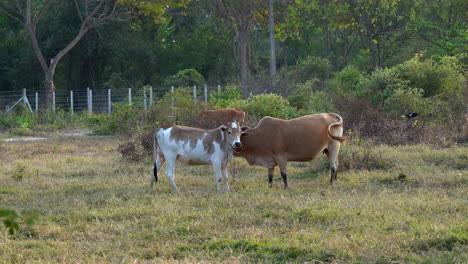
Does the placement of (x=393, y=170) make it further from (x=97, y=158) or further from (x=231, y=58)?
(x=231, y=58)

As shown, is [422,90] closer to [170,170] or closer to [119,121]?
[170,170]

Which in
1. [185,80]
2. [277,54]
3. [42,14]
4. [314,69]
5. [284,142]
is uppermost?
[42,14]

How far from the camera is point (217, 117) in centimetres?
1535

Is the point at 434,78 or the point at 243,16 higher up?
the point at 243,16

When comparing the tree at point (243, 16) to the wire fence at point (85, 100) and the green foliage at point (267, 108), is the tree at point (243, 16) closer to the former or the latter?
the wire fence at point (85, 100)

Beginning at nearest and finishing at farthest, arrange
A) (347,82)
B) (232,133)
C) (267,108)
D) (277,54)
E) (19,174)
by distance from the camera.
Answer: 1. (232,133)
2. (19,174)
3. (267,108)
4. (347,82)
5. (277,54)

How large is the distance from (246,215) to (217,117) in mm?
8166

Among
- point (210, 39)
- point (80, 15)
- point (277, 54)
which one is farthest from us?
point (277, 54)

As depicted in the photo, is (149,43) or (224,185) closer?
→ (224,185)

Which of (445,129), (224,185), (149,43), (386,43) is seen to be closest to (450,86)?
(445,129)

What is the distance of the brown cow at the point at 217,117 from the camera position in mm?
14422

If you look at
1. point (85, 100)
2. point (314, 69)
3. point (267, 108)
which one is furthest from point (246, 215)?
point (85, 100)

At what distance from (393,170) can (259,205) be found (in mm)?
3584

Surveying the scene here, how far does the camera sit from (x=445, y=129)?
14.5 meters
